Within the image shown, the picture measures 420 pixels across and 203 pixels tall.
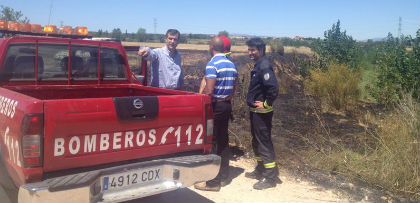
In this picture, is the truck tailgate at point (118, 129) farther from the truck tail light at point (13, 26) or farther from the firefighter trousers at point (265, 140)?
the truck tail light at point (13, 26)

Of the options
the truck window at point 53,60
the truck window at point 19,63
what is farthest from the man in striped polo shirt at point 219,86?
the truck window at point 19,63

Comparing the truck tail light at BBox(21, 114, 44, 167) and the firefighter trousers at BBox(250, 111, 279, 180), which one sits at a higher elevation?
the truck tail light at BBox(21, 114, 44, 167)

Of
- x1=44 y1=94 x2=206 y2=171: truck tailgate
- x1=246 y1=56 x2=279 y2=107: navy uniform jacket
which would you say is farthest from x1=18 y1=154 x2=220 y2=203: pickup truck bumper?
x1=246 y1=56 x2=279 y2=107: navy uniform jacket

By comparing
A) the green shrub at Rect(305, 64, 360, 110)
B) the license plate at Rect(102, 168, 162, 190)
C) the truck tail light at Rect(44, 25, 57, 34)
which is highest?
the truck tail light at Rect(44, 25, 57, 34)

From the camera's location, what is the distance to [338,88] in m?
9.45

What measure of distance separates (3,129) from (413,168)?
445 centimetres

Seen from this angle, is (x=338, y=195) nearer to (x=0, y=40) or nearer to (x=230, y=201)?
(x=230, y=201)

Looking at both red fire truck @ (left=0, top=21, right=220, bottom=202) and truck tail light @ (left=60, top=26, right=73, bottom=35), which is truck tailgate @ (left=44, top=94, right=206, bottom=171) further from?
truck tail light @ (left=60, top=26, right=73, bottom=35)

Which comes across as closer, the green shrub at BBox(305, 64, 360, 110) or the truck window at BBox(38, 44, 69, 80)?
the truck window at BBox(38, 44, 69, 80)

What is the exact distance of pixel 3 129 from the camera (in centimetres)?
321

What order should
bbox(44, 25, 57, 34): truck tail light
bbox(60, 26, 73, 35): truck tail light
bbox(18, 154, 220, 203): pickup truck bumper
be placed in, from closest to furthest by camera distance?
bbox(18, 154, 220, 203): pickup truck bumper < bbox(44, 25, 57, 34): truck tail light < bbox(60, 26, 73, 35): truck tail light

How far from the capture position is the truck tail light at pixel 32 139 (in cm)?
278

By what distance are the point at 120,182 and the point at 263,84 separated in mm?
2293

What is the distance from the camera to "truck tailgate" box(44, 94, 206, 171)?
292cm
